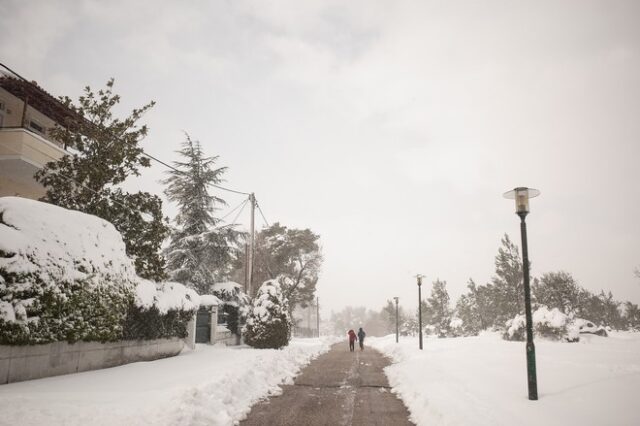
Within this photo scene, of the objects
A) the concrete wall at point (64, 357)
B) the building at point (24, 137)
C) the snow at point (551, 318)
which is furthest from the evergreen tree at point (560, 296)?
the building at point (24, 137)

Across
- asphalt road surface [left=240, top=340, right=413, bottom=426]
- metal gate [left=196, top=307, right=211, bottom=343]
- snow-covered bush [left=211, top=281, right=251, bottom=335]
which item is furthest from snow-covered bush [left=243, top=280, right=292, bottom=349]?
asphalt road surface [left=240, top=340, right=413, bottom=426]

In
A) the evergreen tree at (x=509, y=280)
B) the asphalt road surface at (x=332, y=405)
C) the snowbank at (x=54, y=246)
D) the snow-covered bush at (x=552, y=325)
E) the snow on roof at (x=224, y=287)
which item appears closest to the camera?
the asphalt road surface at (x=332, y=405)

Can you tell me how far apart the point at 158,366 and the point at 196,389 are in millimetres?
5664

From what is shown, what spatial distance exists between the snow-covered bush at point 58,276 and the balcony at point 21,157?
6.30 meters

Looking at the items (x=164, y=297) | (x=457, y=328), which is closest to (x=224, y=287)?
(x=164, y=297)

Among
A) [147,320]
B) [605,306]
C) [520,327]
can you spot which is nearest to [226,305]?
[147,320]

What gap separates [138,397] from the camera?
673 centimetres

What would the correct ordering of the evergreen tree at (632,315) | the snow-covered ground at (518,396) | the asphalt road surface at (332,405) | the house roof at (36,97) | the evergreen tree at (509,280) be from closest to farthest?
the snow-covered ground at (518,396) → the asphalt road surface at (332,405) → the house roof at (36,97) → the evergreen tree at (509,280) → the evergreen tree at (632,315)

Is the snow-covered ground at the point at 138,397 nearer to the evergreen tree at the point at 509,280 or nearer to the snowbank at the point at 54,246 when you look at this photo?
the snowbank at the point at 54,246

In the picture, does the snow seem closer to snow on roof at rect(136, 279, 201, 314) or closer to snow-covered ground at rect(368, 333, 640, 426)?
snow-covered ground at rect(368, 333, 640, 426)

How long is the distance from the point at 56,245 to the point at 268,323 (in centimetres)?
1210

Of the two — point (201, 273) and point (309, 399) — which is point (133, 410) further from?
point (201, 273)

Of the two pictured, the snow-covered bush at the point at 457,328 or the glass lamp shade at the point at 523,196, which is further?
the snow-covered bush at the point at 457,328

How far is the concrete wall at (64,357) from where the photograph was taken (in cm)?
788
